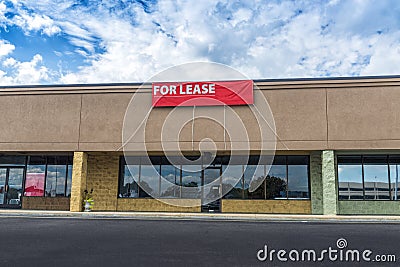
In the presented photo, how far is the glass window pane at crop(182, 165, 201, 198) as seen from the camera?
2045 cm

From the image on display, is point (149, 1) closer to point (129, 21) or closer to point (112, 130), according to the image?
point (129, 21)

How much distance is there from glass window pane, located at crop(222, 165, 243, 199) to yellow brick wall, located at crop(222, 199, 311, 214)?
398 mm

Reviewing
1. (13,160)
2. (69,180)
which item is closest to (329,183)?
(69,180)

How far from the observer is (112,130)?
61.9 ft

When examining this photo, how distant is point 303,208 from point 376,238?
31.5 ft

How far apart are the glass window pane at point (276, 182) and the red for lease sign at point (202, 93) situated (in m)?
3.87

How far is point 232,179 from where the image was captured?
66.7ft

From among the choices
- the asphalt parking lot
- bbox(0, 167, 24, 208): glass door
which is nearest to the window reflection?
bbox(0, 167, 24, 208): glass door

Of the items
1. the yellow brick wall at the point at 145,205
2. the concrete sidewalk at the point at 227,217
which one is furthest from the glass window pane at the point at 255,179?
the concrete sidewalk at the point at 227,217

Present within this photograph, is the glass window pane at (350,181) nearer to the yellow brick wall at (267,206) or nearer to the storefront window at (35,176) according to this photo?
the yellow brick wall at (267,206)

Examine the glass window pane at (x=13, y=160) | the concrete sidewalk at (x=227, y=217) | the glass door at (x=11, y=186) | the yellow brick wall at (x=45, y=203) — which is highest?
the glass window pane at (x=13, y=160)

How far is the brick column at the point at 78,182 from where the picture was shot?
18.9m

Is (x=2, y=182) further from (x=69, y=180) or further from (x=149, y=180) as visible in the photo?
(x=149, y=180)

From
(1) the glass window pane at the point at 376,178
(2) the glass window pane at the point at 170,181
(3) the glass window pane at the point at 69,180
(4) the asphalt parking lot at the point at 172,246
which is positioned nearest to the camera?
(4) the asphalt parking lot at the point at 172,246
